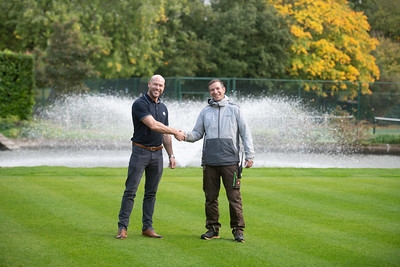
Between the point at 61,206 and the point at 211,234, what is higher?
the point at 211,234

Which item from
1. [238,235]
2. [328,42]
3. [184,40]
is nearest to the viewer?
[238,235]

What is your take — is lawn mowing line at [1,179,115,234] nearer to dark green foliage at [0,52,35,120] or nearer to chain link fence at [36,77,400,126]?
dark green foliage at [0,52,35,120]

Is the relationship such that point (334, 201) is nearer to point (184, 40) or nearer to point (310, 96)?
point (310, 96)

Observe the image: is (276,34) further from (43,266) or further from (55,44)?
(43,266)

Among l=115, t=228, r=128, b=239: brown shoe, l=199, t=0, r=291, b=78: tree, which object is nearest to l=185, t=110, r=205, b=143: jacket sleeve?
l=115, t=228, r=128, b=239: brown shoe

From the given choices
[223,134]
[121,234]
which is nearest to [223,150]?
[223,134]

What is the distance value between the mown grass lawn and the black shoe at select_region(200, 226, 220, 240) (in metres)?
0.10

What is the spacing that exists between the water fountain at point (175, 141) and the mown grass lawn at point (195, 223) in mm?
5639

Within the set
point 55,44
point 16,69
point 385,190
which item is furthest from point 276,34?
point 385,190

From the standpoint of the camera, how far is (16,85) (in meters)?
34.4

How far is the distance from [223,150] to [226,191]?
0.50 meters

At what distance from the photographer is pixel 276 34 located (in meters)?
50.0

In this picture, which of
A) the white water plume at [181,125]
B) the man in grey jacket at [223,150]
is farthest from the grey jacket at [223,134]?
the white water plume at [181,125]

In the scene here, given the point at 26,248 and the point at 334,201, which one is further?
the point at 334,201
